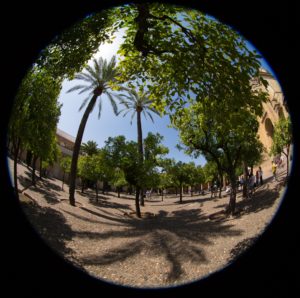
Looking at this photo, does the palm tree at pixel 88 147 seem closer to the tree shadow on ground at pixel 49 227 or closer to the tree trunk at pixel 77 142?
the tree trunk at pixel 77 142

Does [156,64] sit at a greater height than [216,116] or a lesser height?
greater

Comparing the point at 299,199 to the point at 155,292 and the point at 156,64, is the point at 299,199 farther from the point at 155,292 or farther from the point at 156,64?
the point at 156,64

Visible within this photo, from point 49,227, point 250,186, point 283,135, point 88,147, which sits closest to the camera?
point 49,227

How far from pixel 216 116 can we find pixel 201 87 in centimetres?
86

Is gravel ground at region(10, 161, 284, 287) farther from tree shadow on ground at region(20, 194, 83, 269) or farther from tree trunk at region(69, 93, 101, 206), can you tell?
tree trunk at region(69, 93, 101, 206)

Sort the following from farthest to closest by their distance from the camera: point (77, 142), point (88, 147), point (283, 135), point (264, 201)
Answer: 1. point (88, 147)
2. point (264, 201)
3. point (283, 135)
4. point (77, 142)

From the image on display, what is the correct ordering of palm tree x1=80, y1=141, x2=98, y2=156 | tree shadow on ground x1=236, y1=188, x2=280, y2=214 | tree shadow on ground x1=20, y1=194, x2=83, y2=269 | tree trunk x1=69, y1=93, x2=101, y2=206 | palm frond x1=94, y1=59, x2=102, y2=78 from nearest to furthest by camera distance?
tree shadow on ground x1=20, y1=194, x2=83, y2=269 < tree trunk x1=69, y1=93, x2=101, y2=206 < tree shadow on ground x1=236, y1=188, x2=280, y2=214 < palm frond x1=94, y1=59, x2=102, y2=78 < palm tree x1=80, y1=141, x2=98, y2=156

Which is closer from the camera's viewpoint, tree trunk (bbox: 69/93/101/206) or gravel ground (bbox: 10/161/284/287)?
gravel ground (bbox: 10/161/284/287)

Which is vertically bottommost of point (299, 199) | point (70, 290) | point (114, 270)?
point (114, 270)

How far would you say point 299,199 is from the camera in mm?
2156

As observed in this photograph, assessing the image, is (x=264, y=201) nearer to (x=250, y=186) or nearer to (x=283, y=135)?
(x=283, y=135)

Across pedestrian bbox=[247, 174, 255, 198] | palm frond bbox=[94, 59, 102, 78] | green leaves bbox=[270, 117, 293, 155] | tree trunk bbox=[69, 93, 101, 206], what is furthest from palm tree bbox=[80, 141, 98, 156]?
pedestrian bbox=[247, 174, 255, 198]

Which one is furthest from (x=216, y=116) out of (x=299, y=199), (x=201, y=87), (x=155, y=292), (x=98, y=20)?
(x=155, y=292)

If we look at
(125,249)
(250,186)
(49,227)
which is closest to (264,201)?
(250,186)
